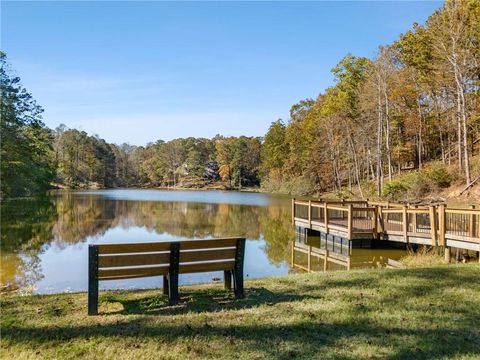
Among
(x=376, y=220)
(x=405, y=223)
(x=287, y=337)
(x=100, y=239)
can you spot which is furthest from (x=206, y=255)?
(x=100, y=239)

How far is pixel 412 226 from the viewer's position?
15.6 metres

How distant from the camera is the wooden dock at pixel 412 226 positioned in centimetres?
1259

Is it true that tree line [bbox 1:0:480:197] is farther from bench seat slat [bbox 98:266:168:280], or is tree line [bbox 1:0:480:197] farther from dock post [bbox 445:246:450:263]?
bench seat slat [bbox 98:266:168:280]

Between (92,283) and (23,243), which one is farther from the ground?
(92,283)

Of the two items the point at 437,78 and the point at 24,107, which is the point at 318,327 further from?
the point at 24,107

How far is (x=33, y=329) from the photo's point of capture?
479cm

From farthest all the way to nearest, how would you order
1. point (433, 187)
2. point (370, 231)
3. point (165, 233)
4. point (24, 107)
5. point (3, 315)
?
1. point (24, 107)
2. point (433, 187)
3. point (165, 233)
4. point (370, 231)
5. point (3, 315)

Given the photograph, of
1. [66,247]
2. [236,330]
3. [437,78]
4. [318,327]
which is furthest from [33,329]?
[437,78]

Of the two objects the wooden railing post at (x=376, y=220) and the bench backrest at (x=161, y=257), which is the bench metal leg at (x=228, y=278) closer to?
the bench backrest at (x=161, y=257)

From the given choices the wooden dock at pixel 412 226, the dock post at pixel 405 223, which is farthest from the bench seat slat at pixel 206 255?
the dock post at pixel 405 223

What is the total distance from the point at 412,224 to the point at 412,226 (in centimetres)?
7

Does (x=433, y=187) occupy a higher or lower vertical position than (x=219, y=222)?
higher

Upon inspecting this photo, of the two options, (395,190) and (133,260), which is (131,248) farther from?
(395,190)

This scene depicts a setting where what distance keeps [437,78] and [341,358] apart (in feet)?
109
